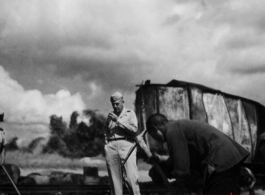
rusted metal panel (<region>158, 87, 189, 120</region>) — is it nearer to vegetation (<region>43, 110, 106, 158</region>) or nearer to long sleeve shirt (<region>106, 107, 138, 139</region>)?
long sleeve shirt (<region>106, 107, 138, 139</region>)

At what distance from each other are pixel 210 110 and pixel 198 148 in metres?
8.35

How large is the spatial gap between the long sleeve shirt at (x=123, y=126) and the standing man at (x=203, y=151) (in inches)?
81.6

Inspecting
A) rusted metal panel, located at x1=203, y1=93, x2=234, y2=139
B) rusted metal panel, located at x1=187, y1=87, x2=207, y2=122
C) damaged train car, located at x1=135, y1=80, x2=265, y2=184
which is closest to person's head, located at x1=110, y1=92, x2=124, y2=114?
damaged train car, located at x1=135, y1=80, x2=265, y2=184

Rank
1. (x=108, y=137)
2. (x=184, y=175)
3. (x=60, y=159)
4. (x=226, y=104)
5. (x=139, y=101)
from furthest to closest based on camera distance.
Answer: (x=60, y=159) → (x=226, y=104) → (x=139, y=101) → (x=108, y=137) → (x=184, y=175)

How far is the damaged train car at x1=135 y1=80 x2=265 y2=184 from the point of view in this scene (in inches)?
449

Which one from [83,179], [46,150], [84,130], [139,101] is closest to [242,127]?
[139,101]

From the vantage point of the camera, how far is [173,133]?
378 centimetres

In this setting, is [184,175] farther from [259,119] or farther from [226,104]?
[259,119]

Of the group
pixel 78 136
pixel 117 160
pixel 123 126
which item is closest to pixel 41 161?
pixel 78 136

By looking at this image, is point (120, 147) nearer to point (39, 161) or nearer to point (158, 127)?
point (158, 127)

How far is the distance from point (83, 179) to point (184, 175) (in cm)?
887

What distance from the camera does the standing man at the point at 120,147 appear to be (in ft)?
19.2

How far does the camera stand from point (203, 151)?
12.7ft

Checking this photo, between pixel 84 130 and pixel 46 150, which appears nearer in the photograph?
pixel 46 150
